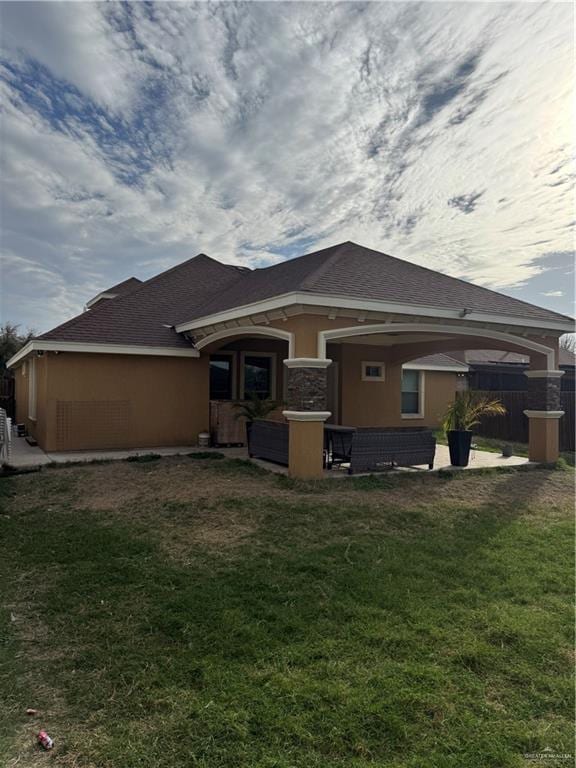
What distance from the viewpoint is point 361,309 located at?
29.0ft

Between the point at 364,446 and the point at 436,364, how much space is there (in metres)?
11.0

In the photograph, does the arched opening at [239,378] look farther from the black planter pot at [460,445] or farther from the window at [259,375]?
the black planter pot at [460,445]

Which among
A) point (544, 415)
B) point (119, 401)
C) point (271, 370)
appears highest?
point (271, 370)

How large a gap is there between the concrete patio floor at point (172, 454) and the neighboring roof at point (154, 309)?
264 centimetres

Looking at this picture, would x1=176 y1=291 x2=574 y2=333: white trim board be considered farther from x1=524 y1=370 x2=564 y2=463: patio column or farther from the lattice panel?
the lattice panel

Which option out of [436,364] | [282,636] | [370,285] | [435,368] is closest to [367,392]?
[435,368]

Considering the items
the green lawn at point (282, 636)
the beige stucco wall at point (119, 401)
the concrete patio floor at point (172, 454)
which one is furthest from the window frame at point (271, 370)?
the green lawn at point (282, 636)

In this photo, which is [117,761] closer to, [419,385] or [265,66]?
[265,66]

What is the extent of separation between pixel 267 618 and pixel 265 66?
370 inches

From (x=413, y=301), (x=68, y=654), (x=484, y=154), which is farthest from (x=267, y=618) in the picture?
(x=484, y=154)

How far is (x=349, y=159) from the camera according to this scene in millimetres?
11289

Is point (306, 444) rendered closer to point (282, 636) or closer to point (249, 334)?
point (249, 334)

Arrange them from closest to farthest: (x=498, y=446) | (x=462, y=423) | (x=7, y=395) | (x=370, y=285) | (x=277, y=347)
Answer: (x=370, y=285), (x=462, y=423), (x=277, y=347), (x=498, y=446), (x=7, y=395)

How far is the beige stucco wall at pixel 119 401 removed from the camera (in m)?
11.1
